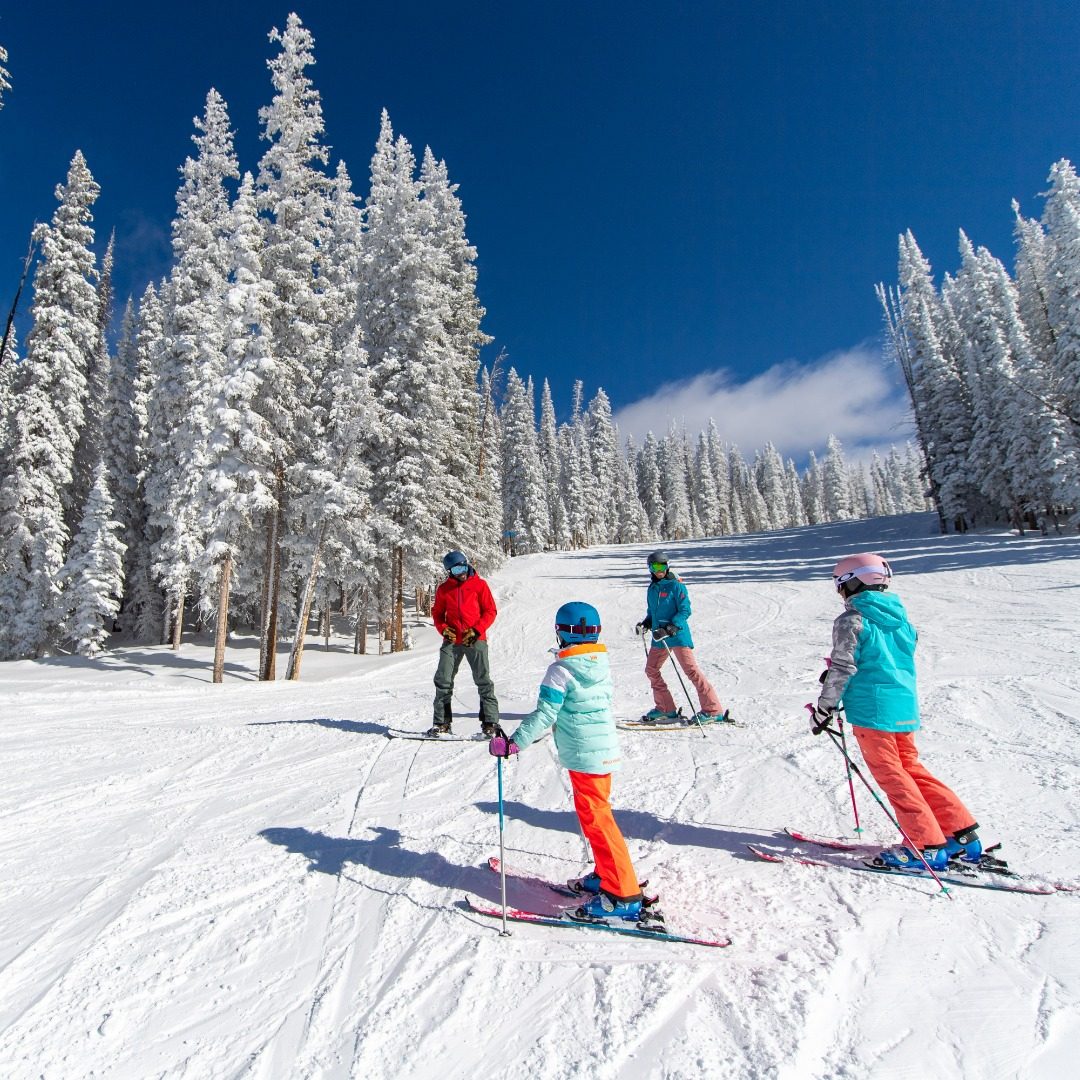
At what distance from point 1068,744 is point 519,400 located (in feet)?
168

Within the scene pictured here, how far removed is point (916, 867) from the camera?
4199 mm

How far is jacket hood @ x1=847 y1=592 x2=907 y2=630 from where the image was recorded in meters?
4.37

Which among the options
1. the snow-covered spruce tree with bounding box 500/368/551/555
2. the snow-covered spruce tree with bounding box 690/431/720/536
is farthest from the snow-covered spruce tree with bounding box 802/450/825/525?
the snow-covered spruce tree with bounding box 500/368/551/555

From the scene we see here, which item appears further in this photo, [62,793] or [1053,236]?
[1053,236]

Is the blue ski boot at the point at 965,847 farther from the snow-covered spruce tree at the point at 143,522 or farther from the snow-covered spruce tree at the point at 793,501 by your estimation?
the snow-covered spruce tree at the point at 793,501

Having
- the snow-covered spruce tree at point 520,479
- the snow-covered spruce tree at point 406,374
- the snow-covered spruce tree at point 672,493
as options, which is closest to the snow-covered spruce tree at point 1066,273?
the snow-covered spruce tree at point 406,374

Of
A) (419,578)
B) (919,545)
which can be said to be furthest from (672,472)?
(419,578)

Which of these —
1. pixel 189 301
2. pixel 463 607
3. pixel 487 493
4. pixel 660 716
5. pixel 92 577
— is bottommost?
pixel 660 716

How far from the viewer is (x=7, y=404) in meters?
24.3

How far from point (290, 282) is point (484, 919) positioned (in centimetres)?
1879

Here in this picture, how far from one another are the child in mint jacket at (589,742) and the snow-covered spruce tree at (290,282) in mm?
15708

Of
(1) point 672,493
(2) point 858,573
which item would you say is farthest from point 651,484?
(2) point 858,573

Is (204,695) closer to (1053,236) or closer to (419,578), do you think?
(419,578)

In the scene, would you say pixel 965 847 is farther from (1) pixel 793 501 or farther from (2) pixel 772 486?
(1) pixel 793 501
